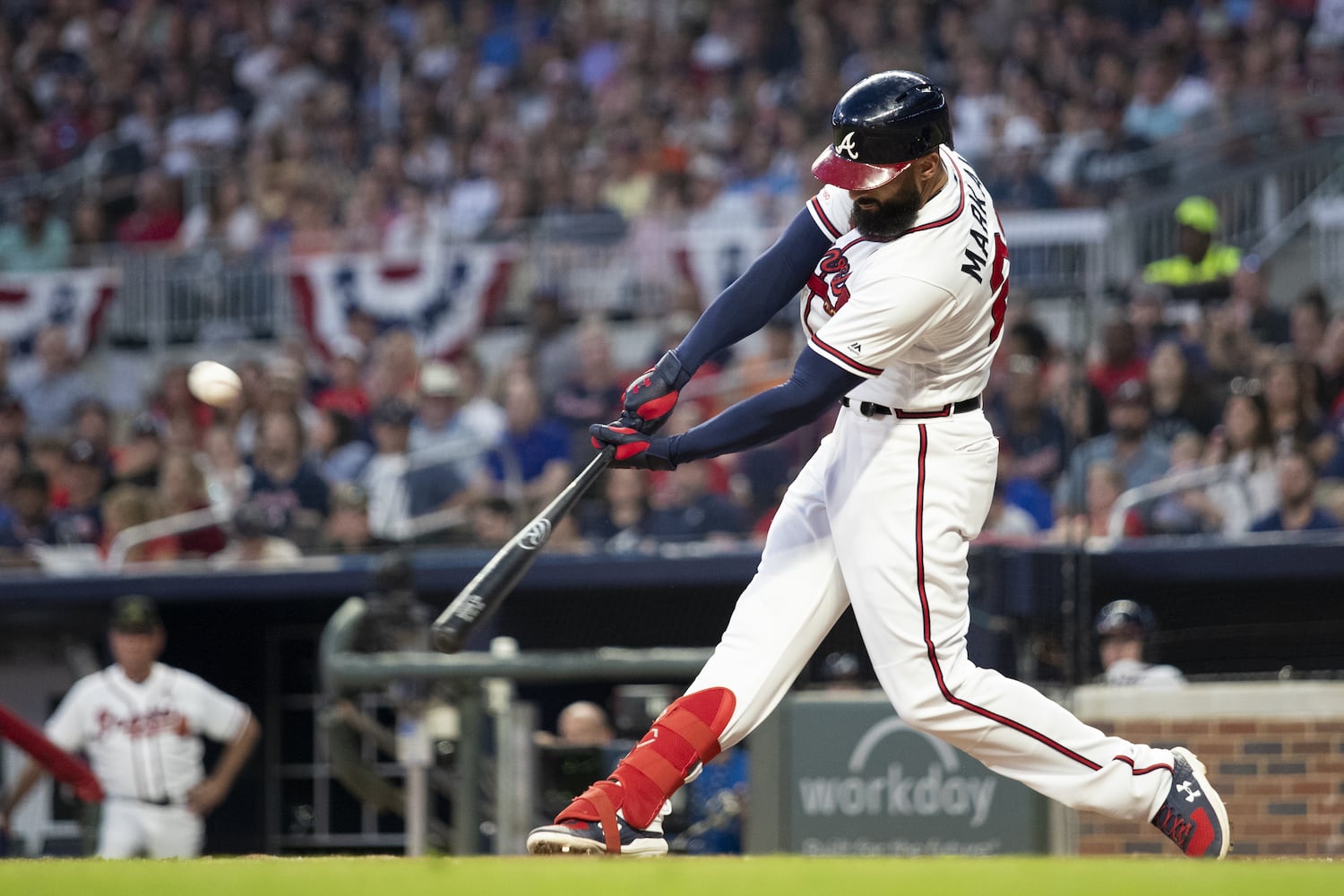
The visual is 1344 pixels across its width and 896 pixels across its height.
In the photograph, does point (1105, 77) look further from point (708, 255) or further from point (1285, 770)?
point (1285, 770)

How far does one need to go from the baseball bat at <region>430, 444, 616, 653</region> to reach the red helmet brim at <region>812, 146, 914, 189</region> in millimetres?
714

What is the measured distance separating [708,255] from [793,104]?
2.07 m

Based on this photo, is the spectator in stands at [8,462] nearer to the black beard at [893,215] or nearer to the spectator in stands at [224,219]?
the spectator in stands at [224,219]

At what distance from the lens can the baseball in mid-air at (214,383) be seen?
32.6 ft

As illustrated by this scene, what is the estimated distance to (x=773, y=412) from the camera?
372 centimetres

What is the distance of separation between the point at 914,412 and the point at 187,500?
591cm

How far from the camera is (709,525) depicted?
7.74 meters

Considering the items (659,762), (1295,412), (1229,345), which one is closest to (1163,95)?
(1229,345)

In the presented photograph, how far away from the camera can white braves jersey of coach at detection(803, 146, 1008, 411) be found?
3699 millimetres

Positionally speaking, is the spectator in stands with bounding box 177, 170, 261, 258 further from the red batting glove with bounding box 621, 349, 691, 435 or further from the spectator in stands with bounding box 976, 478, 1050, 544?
the red batting glove with bounding box 621, 349, 691, 435

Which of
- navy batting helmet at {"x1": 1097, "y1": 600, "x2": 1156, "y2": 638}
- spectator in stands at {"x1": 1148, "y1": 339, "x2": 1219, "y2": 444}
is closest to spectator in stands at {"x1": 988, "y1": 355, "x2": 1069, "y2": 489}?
navy batting helmet at {"x1": 1097, "y1": 600, "x2": 1156, "y2": 638}

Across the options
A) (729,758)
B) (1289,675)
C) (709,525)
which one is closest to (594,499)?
(709,525)

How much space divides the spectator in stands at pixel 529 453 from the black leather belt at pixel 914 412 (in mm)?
4303

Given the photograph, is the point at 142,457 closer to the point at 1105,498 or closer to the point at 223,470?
the point at 223,470
